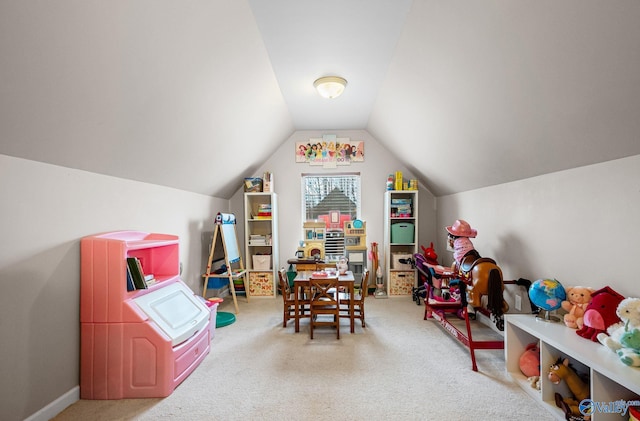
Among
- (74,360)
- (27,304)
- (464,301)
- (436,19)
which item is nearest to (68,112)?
(27,304)

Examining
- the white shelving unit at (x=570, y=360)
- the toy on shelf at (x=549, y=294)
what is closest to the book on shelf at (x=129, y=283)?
the white shelving unit at (x=570, y=360)

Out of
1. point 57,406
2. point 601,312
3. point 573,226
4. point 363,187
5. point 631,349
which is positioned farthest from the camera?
point 363,187

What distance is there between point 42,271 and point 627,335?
3.32 meters

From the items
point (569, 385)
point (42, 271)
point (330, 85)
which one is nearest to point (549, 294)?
point (569, 385)

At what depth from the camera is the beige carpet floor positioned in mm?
1981

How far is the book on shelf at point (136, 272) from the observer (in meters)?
2.27

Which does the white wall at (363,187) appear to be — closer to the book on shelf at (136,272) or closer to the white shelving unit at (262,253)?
the white shelving unit at (262,253)

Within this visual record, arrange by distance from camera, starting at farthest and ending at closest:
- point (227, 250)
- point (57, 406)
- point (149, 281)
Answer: point (227, 250), point (149, 281), point (57, 406)

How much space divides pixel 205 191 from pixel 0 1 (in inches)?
128

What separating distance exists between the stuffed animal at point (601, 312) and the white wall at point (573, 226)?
11cm

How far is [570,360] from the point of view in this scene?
2111mm

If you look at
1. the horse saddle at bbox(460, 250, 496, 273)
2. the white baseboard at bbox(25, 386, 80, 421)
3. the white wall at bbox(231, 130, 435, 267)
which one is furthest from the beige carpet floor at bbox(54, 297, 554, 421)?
the white wall at bbox(231, 130, 435, 267)

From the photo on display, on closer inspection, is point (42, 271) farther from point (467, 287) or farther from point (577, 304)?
point (577, 304)

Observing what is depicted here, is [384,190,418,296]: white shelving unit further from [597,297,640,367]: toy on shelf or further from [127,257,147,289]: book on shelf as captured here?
[127,257,147,289]: book on shelf
